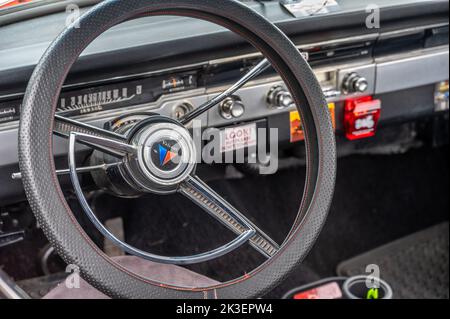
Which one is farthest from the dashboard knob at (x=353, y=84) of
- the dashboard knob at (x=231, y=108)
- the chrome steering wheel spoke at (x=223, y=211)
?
the chrome steering wheel spoke at (x=223, y=211)

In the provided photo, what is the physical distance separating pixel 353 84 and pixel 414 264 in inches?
36.2

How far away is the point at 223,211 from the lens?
136cm

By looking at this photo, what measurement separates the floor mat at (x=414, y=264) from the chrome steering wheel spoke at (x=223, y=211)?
1120 millimetres

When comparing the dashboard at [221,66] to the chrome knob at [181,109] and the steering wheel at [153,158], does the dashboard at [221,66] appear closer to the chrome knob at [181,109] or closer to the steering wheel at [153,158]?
the chrome knob at [181,109]

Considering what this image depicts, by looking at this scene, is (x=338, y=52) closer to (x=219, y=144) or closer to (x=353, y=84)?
(x=353, y=84)

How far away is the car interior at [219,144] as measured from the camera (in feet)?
3.97

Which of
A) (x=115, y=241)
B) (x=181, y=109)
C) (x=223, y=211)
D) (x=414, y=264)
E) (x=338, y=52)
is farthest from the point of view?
(x=414, y=264)

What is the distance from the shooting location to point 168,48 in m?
1.55

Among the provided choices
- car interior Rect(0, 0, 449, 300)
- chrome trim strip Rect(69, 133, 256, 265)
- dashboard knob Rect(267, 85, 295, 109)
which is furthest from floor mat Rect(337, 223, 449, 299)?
chrome trim strip Rect(69, 133, 256, 265)

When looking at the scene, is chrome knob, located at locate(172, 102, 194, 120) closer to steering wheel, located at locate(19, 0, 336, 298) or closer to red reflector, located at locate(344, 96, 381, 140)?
steering wheel, located at locate(19, 0, 336, 298)

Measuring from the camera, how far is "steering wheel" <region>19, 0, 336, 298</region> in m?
1.14

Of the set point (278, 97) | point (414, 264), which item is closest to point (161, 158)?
point (278, 97)
